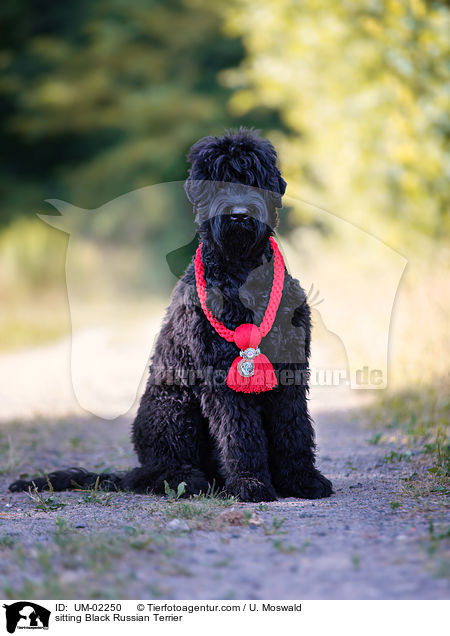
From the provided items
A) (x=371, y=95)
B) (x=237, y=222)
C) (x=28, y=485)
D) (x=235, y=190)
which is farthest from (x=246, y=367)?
(x=371, y=95)

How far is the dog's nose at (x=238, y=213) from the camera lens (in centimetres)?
429

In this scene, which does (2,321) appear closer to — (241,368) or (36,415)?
(36,415)

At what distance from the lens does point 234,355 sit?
14.4 feet

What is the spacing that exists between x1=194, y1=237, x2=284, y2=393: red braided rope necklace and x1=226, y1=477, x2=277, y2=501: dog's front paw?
50cm

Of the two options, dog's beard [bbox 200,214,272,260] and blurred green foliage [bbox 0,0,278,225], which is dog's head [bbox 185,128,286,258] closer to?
dog's beard [bbox 200,214,272,260]

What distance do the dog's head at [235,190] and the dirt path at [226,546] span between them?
1.45m

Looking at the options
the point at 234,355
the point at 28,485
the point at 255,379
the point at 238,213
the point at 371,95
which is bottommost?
the point at 28,485

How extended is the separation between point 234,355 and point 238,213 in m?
0.78

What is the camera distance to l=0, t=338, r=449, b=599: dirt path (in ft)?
9.58

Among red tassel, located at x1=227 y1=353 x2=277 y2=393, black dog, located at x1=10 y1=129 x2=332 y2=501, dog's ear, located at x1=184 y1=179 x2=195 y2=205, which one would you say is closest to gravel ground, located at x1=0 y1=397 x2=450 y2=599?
black dog, located at x1=10 y1=129 x2=332 y2=501

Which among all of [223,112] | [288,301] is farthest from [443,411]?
[223,112]

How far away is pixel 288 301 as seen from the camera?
14.7 feet

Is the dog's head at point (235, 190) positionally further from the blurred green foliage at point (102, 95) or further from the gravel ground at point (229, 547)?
the blurred green foliage at point (102, 95)

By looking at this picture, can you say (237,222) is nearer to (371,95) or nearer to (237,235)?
(237,235)
